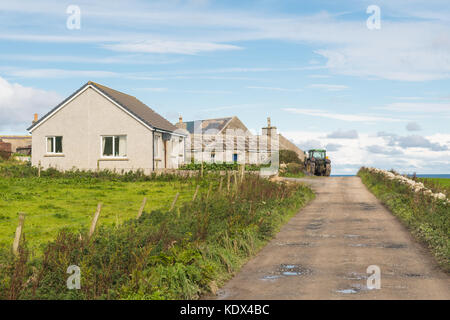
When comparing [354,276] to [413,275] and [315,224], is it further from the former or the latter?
[315,224]

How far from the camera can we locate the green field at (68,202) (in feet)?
41.1

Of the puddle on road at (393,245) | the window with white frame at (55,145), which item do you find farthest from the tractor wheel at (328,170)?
the puddle on road at (393,245)

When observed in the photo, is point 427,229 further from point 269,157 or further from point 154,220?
point 269,157

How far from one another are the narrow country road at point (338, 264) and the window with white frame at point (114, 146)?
688 inches

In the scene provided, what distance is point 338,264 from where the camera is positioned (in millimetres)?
9445

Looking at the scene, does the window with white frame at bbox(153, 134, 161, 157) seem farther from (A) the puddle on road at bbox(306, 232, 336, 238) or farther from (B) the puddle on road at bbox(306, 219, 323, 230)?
(A) the puddle on road at bbox(306, 232, 336, 238)

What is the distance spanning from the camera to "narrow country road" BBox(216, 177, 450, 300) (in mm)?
7545

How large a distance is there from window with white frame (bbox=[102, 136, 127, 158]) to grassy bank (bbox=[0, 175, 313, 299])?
19627 millimetres

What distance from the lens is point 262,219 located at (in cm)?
1280

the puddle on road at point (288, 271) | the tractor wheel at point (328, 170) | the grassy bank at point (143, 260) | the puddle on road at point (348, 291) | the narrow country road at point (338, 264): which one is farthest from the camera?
the tractor wheel at point (328, 170)

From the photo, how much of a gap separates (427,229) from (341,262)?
419 centimetres

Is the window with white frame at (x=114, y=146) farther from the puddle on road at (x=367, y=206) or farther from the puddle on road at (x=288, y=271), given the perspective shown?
the puddle on road at (x=288, y=271)

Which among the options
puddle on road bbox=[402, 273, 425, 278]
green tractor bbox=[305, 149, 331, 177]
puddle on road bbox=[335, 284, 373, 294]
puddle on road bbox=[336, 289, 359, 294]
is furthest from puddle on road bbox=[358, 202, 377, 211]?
green tractor bbox=[305, 149, 331, 177]

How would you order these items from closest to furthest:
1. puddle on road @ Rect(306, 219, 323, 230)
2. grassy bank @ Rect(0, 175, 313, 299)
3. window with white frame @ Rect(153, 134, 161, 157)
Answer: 1. grassy bank @ Rect(0, 175, 313, 299)
2. puddle on road @ Rect(306, 219, 323, 230)
3. window with white frame @ Rect(153, 134, 161, 157)
